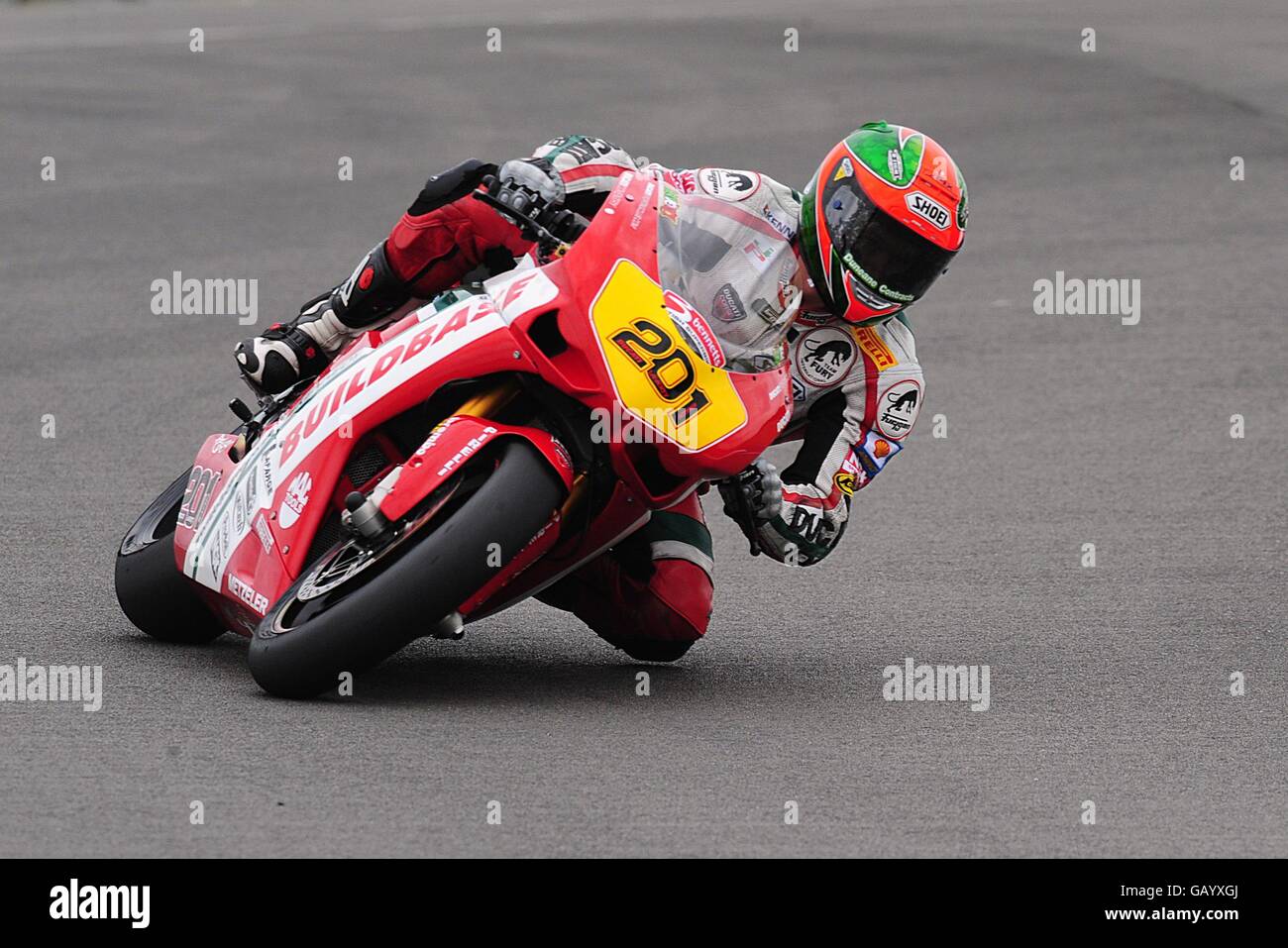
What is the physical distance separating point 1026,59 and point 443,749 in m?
19.6

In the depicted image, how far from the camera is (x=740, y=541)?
8.69 meters

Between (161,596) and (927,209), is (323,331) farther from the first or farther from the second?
(927,209)

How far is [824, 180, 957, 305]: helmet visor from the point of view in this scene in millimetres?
5922

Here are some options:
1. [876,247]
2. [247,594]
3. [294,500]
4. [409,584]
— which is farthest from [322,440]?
[876,247]

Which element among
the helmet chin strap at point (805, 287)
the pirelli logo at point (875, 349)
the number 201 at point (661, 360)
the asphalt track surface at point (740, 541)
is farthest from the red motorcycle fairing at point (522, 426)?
the pirelli logo at point (875, 349)

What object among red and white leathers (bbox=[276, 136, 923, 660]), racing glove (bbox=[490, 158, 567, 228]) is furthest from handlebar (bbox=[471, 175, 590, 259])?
red and white leathers (bbox=[276, 136, 923, 660])

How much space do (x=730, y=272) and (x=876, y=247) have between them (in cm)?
40

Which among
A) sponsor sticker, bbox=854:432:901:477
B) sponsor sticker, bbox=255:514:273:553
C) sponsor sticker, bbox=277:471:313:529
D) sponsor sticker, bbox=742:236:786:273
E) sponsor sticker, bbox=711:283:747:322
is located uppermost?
sponsor sticker, bbox=742:236:786:273

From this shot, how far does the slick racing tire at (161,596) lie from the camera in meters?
6.51

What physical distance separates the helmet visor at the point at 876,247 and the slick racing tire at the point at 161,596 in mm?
2162

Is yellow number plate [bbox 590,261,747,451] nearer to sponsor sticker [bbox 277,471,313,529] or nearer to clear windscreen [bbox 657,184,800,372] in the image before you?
clear windscreen [bbox 657,184,800,372]

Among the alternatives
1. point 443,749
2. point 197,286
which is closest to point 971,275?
point 197,286

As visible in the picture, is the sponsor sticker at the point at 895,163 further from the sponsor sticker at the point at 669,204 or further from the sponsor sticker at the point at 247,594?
the sponsor sticker at the point at 247,594
